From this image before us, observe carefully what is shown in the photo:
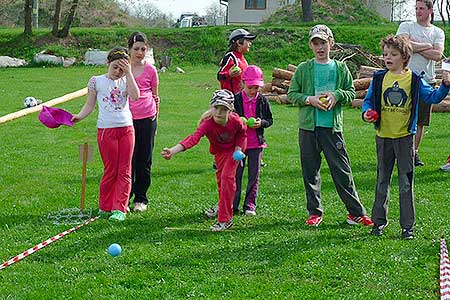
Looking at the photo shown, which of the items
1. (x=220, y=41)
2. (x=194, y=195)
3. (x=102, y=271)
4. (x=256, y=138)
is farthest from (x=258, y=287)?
(x=220, y=41)

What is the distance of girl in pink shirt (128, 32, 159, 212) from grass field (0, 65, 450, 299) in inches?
11.9

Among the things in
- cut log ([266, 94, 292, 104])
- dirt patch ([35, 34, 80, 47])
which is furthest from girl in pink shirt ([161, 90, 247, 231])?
dirt patch ([35, 34, 80, 47])

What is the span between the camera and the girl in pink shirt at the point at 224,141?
673cm

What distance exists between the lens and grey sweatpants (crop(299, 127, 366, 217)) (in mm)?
6781

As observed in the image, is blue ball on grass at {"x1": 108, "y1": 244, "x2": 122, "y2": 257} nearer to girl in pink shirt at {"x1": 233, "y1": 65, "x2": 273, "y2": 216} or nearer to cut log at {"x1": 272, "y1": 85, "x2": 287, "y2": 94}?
girl in pink shirt at {"x1": 233, "y1": 65, "x2": 273, "y2": 216}

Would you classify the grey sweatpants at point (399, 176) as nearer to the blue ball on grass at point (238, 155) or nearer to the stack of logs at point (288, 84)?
the blue ball on grass at point (238, 155)

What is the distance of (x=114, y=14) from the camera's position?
52.4 m

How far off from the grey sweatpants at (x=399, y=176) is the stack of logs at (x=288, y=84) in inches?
412

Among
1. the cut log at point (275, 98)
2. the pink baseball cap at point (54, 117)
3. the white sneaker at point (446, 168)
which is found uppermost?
the pink baseball cap at point (54, 117)

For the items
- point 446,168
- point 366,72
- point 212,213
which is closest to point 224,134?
point 212,213

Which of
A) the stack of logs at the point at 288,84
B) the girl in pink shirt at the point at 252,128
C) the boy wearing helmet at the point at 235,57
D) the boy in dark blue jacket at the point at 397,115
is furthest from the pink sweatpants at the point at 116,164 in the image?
the stack of logs at the point at 288,84

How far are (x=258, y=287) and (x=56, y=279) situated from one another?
1553 mm

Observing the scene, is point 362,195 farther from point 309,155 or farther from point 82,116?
point 82,116

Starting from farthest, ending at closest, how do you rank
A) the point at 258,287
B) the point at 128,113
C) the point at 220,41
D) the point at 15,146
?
the point at 220,41
the point at 15,146
the point at 128,113
the point at 258,287
